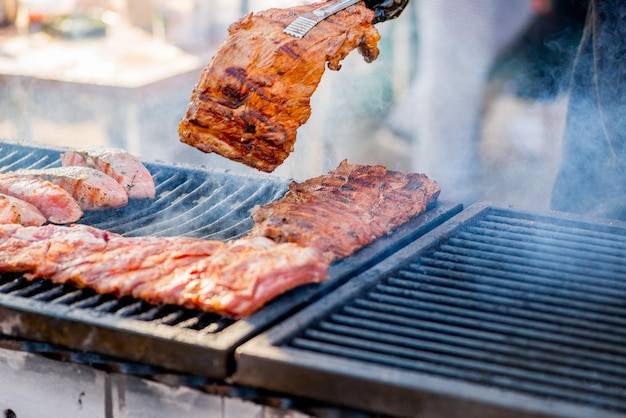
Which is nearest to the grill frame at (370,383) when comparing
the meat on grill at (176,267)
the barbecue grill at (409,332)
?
the barbecue grill at (409,332)

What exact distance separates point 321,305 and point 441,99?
4.23m

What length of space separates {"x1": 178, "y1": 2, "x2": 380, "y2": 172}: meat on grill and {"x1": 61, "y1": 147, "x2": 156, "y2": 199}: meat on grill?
2.45 ft

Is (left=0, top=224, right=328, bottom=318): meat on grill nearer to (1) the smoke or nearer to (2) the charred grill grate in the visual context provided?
(2) the charred grill grate

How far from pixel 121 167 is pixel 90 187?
0.84ft

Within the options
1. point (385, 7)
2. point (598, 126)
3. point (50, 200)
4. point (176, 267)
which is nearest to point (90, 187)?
point (50, 200)

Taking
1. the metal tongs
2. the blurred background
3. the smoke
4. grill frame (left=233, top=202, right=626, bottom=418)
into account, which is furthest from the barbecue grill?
the blurred background

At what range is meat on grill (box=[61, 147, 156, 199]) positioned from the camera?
3.91 m

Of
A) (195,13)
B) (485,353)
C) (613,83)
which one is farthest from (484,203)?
(195,13)

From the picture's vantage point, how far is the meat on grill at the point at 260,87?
3.13 meters

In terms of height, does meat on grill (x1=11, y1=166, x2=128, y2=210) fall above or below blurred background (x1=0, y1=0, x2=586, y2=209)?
below

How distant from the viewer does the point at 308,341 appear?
2.42 m

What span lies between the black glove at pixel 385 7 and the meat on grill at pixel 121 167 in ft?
4.51

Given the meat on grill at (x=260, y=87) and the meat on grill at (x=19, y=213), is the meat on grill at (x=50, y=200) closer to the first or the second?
the meat on grill at (x=19, y=213)

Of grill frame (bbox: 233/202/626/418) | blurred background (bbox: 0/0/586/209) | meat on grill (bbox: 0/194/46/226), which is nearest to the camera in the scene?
grill frame (bbox: 233/202/626/418)
